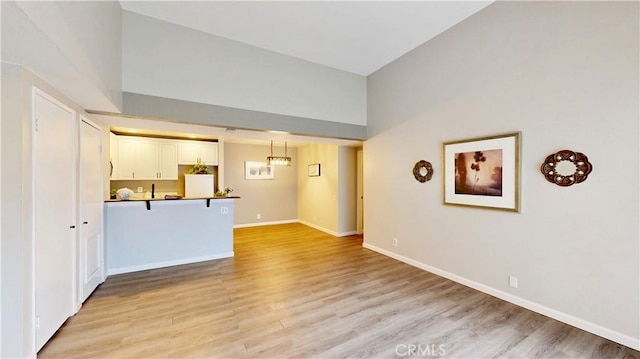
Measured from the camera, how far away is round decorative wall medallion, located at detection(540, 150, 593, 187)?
7.35 ft

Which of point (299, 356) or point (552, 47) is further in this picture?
point (552, 47)

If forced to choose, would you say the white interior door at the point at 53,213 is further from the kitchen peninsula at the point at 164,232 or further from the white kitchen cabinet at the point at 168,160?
the white kitchen cabinet at the point at 168,160

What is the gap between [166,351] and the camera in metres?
1.99

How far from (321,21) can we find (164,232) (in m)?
4.10

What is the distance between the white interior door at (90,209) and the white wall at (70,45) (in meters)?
0.51

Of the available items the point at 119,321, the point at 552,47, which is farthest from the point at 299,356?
the point at 552,47

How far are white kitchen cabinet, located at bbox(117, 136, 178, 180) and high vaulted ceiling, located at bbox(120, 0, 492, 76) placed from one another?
3.10 meters

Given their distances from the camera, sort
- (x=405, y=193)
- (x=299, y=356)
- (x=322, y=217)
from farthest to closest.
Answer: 1. (x=322, y=217)
2. (x=405, y=193)
3. (x=299, y=356)

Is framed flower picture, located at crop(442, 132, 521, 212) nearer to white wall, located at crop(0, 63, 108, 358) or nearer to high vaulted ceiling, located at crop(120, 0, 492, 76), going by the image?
high vaulted ceiling, located at crop(120, 0, 492, 76)

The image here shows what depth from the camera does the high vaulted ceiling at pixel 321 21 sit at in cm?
300

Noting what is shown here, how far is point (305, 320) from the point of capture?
2.43 m

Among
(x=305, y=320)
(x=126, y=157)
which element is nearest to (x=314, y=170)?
(x=126, y=157)

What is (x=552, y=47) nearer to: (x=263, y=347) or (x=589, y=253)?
(x=589, y=253)

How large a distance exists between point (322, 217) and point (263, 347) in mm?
4765
